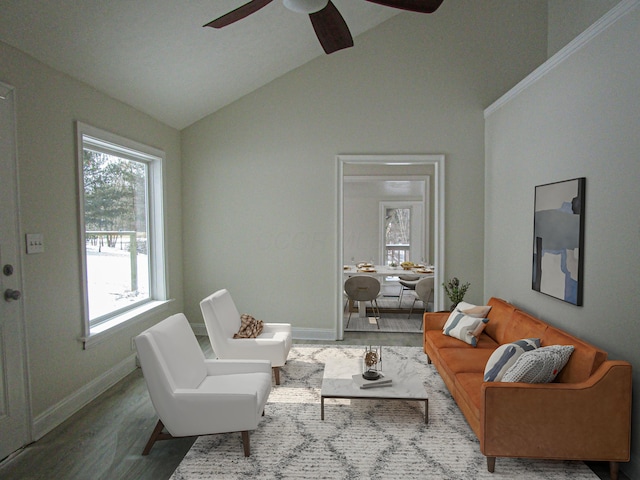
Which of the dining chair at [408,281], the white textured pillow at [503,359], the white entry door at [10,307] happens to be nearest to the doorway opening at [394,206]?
the dining chair at [408,281]

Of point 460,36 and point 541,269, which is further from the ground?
point 460,36

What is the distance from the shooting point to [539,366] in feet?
8.41

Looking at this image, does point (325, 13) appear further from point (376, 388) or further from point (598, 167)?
point (376, 388)

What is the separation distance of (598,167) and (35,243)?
12.8ft

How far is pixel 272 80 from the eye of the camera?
5.34 m

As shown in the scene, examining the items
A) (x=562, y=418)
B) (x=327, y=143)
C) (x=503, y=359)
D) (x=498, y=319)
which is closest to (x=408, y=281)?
(x=327, y=143)

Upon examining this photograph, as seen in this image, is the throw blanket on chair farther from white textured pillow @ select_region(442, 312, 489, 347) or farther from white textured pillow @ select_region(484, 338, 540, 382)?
white textured pillow @ select_region(484, 338, 540, 382)

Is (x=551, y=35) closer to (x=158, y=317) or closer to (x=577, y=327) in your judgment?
(x=577, y=327)

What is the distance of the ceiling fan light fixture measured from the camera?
7.38 feet

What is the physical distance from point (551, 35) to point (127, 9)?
4607 mm

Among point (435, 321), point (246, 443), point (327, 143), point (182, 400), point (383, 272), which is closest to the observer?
point (182, 400)

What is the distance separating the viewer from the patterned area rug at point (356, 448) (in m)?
2.53

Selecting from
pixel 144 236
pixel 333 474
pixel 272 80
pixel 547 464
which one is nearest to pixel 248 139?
pixel 272 80

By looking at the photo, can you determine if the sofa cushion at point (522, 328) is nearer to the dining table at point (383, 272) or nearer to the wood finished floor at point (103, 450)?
the wood finished floor at point (103, 450)
